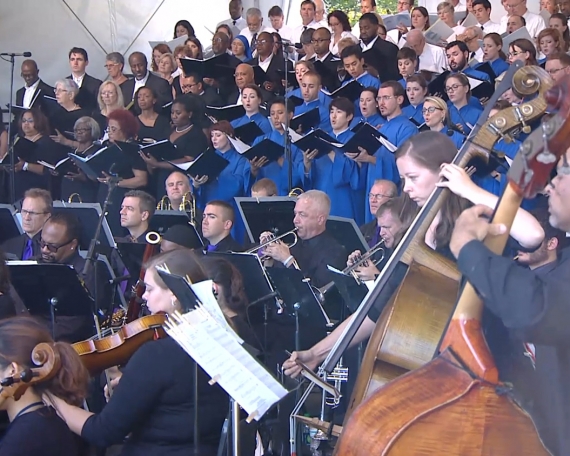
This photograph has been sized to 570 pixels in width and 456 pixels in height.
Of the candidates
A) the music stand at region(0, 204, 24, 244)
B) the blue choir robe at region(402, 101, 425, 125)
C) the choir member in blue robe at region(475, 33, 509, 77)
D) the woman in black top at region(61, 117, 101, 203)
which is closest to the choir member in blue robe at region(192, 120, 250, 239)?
the woman in black top at region(61, 117, 101, 203)

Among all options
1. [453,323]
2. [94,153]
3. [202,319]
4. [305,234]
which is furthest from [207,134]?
[453,323]

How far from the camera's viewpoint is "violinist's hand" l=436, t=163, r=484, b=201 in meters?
2.26

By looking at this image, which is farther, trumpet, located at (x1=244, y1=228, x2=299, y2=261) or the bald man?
the bald man

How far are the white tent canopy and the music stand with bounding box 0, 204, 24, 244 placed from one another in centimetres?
694

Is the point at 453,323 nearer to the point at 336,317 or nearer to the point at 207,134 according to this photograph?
the point at 336,317

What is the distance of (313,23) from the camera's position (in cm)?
1170

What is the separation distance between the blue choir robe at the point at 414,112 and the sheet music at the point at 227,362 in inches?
217

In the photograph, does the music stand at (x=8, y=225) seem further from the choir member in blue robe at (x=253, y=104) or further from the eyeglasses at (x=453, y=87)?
the eyeglasses at (x=453, y=87)

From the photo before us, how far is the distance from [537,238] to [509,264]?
0.37 meters

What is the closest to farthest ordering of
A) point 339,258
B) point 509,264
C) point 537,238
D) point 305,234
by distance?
point 509,264
point 537,238
point 339,258
point 305,234

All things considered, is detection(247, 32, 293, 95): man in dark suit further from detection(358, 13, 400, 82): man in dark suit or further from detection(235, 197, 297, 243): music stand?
detection(235, 197, 297, 243): music stand

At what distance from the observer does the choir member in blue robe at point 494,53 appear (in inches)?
351

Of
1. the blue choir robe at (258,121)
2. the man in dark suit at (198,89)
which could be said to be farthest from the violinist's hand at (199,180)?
the man in dark suit at (198,89)

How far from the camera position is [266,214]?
5641mm
